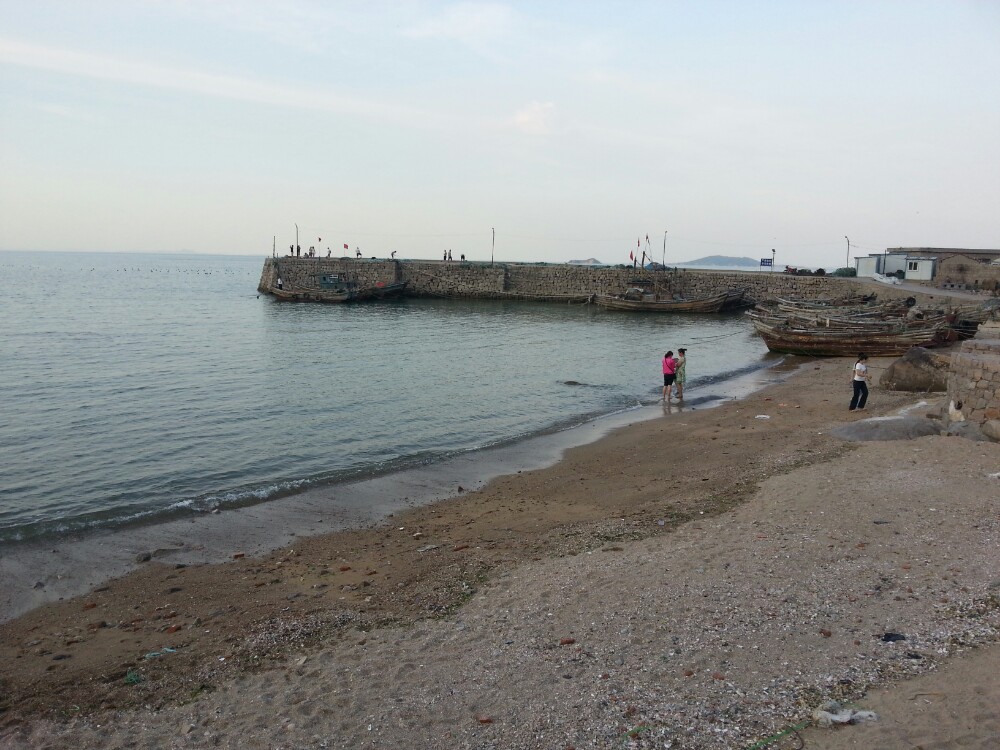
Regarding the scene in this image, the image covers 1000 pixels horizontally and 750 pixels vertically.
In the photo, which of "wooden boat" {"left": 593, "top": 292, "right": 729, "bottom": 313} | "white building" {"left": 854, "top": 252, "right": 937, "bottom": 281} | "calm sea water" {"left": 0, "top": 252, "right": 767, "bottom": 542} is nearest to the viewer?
"calm sea water" {"left": 0, "top": 252, "right": 767, "bottom": 542}

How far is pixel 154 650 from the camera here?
7191mm

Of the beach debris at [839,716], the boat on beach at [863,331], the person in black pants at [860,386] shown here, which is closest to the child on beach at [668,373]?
the person in black pants at [860,386]

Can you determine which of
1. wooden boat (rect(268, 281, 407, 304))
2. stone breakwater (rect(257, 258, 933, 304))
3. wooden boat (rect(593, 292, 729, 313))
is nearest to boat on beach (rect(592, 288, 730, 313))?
wooden boat (rect(593, 292, 729, 313))

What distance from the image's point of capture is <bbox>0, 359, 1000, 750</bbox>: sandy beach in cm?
533

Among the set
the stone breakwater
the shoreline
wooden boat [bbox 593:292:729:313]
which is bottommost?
the shoreline

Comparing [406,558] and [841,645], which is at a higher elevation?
[841,645]

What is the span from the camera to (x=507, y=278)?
6781 cm

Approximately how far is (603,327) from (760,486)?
36.6 metres

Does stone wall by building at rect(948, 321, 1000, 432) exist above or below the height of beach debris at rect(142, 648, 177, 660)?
above

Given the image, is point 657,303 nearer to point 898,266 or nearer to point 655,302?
point 655,302

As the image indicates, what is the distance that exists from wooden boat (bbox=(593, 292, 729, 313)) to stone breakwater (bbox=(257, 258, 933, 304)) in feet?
8.37

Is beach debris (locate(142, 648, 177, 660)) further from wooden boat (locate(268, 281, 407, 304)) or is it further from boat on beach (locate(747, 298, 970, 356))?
wooden boat (locate(268, 281, 407, 304))

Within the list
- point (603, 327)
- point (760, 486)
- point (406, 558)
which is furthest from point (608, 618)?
point (603, 327)

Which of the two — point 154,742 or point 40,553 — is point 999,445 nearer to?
point 154,742
